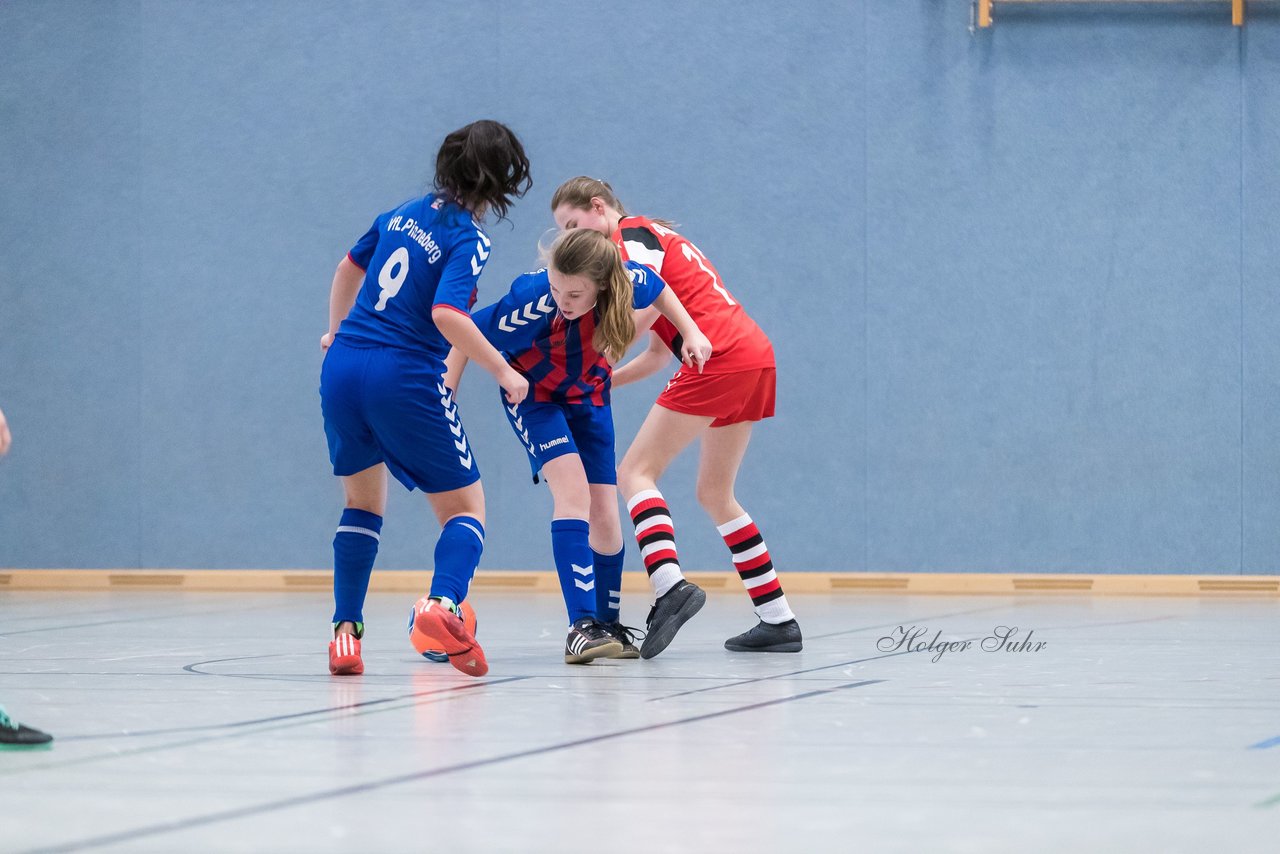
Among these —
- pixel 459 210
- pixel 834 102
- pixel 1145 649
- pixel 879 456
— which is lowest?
pixel 1145 649

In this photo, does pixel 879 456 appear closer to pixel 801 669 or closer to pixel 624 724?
pixel 801 669

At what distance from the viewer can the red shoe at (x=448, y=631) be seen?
11.5 feet

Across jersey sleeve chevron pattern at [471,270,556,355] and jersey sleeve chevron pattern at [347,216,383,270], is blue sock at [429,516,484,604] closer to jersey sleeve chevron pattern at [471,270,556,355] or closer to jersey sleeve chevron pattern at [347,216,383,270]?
jersey sleeve chevron pattern at [471,270,556,355]

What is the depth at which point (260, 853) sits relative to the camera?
178 centimetres

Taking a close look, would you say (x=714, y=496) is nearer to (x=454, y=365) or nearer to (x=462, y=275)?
(x=454, y=365)

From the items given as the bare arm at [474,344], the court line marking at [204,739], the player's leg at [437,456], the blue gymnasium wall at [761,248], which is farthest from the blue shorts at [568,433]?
the blue gymnasium wall at [761,248]

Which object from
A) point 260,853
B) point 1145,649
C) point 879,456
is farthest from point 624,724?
point 879,456

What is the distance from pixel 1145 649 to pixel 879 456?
345cm

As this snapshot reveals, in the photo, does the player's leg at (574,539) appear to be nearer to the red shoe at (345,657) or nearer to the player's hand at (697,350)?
the player's hand at (697,350)

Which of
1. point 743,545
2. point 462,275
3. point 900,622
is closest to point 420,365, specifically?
point 462,275

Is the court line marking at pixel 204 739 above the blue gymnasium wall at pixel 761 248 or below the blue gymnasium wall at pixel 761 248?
below

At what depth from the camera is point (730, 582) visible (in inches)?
305

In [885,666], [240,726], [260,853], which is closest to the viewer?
[260,853]
